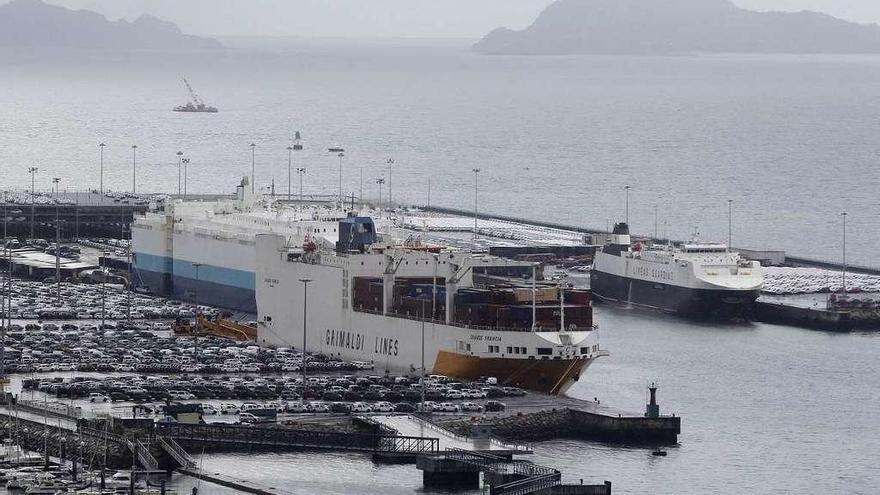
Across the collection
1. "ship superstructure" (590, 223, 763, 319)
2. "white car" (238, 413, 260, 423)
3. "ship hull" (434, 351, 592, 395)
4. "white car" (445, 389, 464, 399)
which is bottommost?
"white car" (238, 413, 260, 423)

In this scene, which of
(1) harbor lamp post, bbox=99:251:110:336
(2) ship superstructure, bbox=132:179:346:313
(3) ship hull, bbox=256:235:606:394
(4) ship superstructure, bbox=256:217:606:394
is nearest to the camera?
(3) ship hull, bbox=256:235:606:394

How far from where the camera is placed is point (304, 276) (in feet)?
193

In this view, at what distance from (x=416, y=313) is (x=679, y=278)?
17.0 m

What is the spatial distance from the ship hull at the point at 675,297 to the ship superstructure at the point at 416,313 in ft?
41.7

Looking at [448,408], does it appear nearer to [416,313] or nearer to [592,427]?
[592,427]

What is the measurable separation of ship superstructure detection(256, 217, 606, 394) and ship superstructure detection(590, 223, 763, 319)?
1280 centimetres

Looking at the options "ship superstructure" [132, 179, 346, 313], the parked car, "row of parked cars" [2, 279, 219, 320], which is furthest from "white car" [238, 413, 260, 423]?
"ship superstructure" [132, 179, 346, 313]

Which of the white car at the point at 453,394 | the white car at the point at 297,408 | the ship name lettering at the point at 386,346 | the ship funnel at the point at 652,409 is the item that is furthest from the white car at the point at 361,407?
the ship name lettering at the point at 386,346

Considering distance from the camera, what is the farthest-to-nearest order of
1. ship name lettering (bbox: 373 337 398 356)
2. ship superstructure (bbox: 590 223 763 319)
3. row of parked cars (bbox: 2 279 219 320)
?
ship superstructure (bbox: 590 223 763 319) → row of parked cars (bbox: 2 279 219 320) → ship name lettering (bbox: 373 337 398 356)

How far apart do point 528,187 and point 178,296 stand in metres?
46.5

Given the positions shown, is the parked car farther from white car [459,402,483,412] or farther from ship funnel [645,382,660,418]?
ship funnel [645,382,660,418]

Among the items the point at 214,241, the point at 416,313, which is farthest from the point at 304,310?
the point at 214,241

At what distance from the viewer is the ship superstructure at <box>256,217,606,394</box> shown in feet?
171

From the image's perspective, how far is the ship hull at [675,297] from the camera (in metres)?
68.2
